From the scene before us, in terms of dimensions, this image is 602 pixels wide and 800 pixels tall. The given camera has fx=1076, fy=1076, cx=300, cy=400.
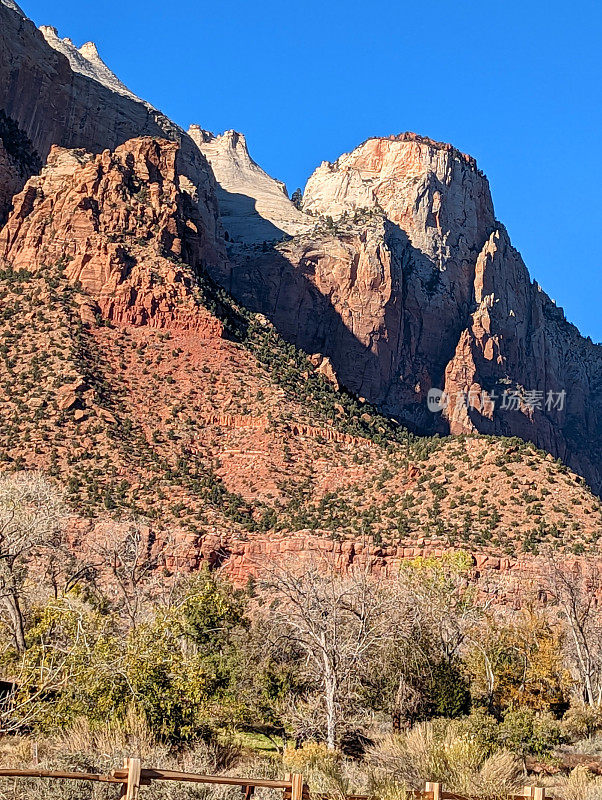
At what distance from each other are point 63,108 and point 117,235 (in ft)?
121

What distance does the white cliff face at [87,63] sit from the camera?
137 meters

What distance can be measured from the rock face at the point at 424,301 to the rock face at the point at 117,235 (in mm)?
26774

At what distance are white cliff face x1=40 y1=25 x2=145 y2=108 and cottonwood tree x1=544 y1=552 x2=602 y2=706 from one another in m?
98.7

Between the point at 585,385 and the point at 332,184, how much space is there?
44288 millimetres

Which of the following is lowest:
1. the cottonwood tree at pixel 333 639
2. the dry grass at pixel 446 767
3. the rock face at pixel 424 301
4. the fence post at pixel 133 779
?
the fence post at pixel 133 779

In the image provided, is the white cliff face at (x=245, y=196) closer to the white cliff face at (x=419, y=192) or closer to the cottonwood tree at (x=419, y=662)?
the white cliff face at (x=419, y=192)

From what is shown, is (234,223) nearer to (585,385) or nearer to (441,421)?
(441,421)

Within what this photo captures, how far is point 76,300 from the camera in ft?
245

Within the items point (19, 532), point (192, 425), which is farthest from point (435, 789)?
point (192, 425)

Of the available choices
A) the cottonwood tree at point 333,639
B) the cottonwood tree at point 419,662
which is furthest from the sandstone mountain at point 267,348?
the cottonwood tree at point 333,639

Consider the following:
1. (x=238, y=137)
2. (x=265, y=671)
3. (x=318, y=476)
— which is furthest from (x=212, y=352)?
(x=238, y=137)

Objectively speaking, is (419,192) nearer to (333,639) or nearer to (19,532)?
(19,532)

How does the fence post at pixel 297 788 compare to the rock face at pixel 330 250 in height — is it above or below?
below

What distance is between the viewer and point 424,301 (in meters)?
126
